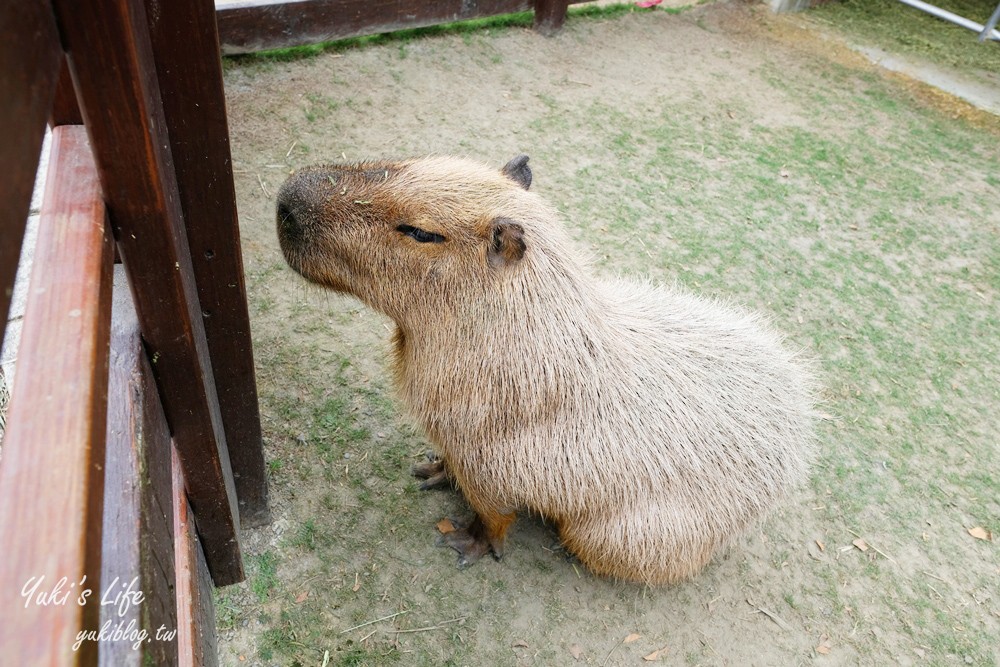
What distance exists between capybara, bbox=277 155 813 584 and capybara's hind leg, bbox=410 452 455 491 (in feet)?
0.92

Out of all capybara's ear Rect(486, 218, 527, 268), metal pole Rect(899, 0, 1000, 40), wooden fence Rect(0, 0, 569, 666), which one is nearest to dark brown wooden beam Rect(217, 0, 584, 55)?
wooden fence Rect(0, 0, 569, 666)

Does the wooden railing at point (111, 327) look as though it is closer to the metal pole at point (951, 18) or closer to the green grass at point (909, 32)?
the metal pole at point (951, 18)

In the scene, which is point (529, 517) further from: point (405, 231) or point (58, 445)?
point (58, 445)

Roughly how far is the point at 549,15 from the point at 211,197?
510 centimetres

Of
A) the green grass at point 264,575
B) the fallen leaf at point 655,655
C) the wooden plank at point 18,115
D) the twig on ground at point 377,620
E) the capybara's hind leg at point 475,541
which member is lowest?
the fallen leaf at point 655,655

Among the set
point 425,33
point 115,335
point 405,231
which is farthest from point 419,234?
point 425,33

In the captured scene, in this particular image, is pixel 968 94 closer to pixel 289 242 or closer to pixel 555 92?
pixel 555 92

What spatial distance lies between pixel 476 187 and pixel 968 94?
6.94 m

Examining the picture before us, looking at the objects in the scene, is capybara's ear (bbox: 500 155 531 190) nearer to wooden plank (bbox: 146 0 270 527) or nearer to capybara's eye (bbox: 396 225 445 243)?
capybara's eye (bbox: 396 225 445 243)

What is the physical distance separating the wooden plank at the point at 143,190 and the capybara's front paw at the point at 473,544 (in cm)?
117

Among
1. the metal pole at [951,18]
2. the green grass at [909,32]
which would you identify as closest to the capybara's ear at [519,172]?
the metal pole at [951,18]

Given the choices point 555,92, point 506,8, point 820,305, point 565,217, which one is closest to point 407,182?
point 565,217

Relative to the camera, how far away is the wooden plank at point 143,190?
91 cm

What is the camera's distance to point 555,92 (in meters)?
5.58
